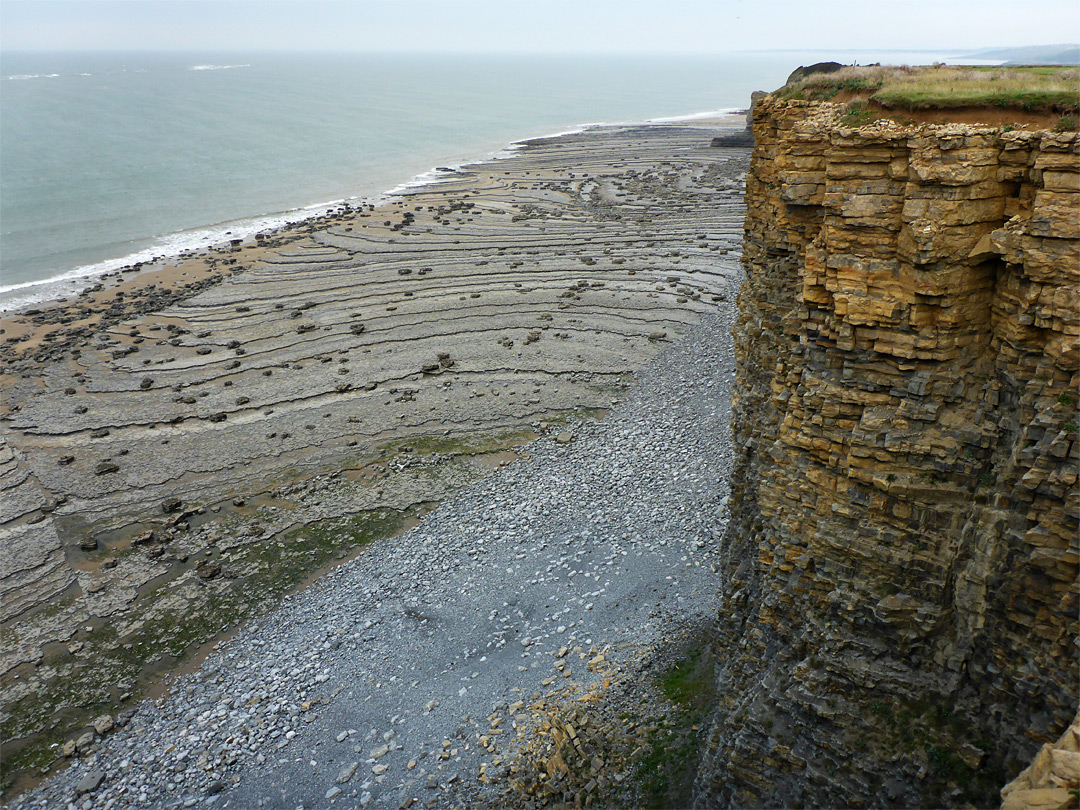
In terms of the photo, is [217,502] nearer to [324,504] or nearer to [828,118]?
[324,504]

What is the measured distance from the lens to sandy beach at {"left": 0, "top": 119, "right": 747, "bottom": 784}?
2339 centimetres

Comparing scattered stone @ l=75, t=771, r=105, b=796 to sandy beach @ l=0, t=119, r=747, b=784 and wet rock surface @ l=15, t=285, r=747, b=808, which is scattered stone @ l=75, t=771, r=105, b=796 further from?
sandy beach @ l=0, t=119, r=747, b=784

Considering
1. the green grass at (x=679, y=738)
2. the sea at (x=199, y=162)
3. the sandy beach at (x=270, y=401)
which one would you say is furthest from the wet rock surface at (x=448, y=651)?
A: the sea at (x=199, y=162)

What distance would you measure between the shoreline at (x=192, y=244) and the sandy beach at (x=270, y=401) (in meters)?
1.85

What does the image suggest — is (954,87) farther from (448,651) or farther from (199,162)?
(199,162)

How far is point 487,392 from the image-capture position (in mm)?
35750

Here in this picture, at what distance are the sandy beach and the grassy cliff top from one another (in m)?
21.3

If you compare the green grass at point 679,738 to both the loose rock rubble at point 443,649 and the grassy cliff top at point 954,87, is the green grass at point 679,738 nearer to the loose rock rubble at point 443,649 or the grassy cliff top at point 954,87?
the loose rock rubble at point 443,649

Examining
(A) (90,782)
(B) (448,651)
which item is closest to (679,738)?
(B) (448,651)

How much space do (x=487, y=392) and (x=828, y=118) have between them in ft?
87.5

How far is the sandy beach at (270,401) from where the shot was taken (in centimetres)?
2339

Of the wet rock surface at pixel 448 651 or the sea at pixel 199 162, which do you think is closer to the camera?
the wet rock surface at pixel 448 651

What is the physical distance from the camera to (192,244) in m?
68.7

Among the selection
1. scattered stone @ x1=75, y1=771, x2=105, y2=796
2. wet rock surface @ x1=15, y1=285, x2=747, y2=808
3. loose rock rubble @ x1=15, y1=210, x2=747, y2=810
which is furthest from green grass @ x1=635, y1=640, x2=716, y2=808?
scattered stone @ x1=75, y1=771, x2=105, y2=796
